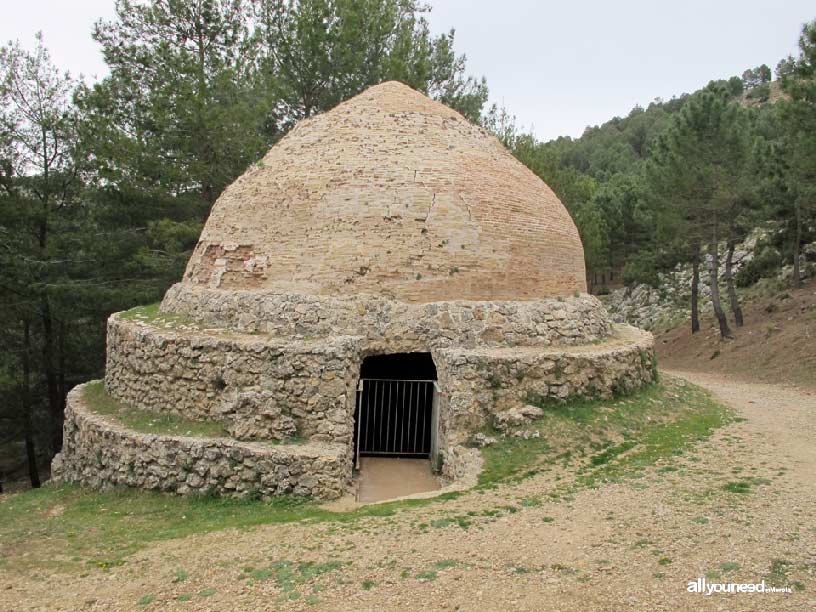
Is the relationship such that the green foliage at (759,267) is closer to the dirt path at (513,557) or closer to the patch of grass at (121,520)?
the dirt path at (513,557)

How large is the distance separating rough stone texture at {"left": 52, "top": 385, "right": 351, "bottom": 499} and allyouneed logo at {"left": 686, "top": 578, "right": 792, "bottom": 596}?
4.61 meters

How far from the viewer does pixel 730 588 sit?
15.7 ft

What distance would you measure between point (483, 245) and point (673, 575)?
6606mm

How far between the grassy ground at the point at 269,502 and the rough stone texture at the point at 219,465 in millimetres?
184

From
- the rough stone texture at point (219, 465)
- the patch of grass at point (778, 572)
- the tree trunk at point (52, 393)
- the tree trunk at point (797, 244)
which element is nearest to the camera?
the patch of grass at point (778, 572)

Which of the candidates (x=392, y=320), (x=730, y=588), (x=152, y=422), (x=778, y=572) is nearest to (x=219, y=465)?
(x=152, y=422)

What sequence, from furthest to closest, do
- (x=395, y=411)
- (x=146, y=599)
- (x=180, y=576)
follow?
(x=395, y=411)
(x=180, y=576)
(x=146, y=599)

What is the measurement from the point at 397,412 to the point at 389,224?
11.2 feet

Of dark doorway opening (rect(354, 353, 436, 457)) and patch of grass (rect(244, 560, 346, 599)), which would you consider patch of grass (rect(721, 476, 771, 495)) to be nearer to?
dark doorway opening (rect(354, 353, 436, 457))

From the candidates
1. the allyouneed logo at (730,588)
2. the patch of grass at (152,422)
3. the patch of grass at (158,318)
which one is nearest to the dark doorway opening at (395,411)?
the patch of grass at (152,422)

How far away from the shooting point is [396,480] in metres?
9.41

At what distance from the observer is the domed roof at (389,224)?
34.1 ft

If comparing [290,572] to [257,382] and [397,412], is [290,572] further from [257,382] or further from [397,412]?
[397,412]

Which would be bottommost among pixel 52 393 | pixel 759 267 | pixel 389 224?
pixel 52 393
